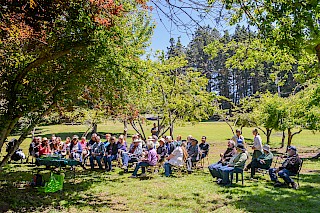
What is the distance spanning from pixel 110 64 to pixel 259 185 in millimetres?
5205

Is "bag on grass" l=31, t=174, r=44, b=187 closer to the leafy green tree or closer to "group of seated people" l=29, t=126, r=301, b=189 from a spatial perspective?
the leafy green tree

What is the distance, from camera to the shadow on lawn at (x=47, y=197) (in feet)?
21.7

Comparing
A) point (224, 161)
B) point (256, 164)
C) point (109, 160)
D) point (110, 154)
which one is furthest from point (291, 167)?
point (110, 154)

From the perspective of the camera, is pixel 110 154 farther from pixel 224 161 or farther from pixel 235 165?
pixel 235 165

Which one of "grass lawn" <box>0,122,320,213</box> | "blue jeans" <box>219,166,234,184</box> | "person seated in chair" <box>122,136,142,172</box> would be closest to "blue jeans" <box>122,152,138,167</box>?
"person seated in chair" <box>122,136,142,172</box>

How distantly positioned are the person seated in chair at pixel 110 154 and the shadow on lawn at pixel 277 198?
4.78 metres

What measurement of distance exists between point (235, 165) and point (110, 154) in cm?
497

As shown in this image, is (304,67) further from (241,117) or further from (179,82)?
(241,117)

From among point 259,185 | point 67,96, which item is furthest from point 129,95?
point 259,185

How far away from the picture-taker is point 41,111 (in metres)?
7.64

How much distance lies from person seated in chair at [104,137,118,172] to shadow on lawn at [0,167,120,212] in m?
1.63

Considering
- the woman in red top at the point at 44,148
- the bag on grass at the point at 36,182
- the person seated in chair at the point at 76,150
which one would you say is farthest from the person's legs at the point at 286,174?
the woman in red top at the point at 44,148

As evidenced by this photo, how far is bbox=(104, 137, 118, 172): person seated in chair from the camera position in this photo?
1112cm

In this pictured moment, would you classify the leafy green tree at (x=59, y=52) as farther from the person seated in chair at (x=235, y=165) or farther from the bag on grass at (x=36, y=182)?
the person seated in chair at (x=235, y=165)
